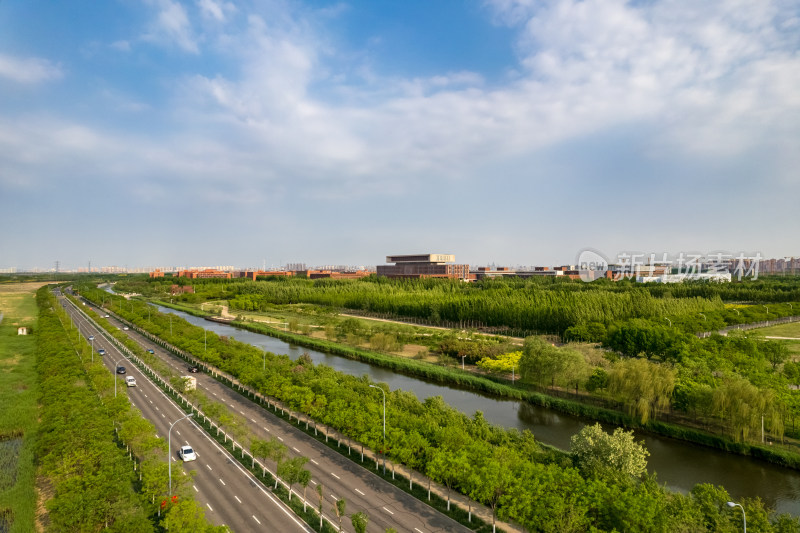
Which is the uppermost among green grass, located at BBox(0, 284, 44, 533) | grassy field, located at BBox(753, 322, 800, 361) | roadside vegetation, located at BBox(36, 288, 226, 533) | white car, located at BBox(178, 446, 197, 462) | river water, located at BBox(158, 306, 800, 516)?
grassy field, located at BBox(753, 322, 800, 361)

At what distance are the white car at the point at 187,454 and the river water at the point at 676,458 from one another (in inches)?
1010

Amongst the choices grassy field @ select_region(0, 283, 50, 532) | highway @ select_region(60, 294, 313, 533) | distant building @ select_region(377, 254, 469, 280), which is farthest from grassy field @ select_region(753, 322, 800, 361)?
distant building @ select_region(377, 254, 469, 280)

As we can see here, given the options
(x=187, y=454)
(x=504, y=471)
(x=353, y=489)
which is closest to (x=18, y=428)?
(x=187, y=454)

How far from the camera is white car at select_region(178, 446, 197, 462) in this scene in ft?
96.3

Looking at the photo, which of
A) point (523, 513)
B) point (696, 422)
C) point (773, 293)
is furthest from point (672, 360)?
point (773, 293)

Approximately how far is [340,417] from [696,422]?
32898 millimetres

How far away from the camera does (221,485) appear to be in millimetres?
26297

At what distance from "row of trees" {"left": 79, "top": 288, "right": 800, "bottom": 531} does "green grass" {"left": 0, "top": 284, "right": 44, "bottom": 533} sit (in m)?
17.2

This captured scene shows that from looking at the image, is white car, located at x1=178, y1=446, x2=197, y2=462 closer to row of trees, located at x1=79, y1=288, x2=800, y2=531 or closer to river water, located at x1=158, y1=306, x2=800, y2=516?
row of trees, located at x1=79, y1=288, x2=800, y2=531

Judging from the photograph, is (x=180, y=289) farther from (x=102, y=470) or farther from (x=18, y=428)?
(x=102, y=470)

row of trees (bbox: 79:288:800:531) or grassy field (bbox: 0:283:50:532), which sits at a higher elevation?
row of trees (bbox: 79:288:800:531)

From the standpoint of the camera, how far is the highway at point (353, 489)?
22.6 metres

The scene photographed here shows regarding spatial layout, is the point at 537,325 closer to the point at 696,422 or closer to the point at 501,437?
the point at 696,422

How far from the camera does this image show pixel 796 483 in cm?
2919
